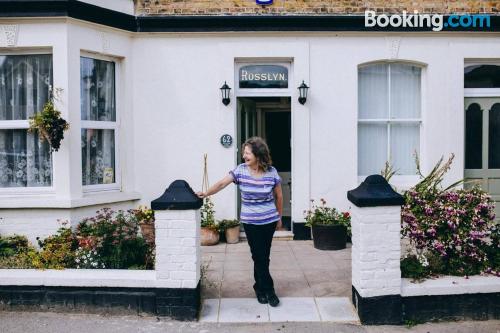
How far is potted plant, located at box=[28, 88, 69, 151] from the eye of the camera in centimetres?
789

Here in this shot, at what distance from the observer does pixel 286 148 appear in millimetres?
11703

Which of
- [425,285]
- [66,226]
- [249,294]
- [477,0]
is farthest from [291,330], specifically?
[477,0]

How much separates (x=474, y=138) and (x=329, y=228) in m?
3.30

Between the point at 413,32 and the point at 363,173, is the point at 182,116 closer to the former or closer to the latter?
the point at 363,173

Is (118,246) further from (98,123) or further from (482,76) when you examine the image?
(482,76)

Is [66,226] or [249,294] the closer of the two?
[249,294]

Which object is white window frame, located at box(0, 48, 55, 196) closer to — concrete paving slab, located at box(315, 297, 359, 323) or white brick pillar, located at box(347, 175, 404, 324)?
concrete paving slab, located at box(315, 297, 359, 323)

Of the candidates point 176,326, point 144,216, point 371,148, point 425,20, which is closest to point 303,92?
point 371,148

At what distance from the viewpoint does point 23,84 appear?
8516mm

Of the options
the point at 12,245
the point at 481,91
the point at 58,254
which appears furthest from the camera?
the point at 481,91

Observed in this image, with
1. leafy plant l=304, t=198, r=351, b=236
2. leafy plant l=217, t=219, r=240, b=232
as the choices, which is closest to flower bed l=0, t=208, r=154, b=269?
leafy plant l=217, t=219, r=240, b=232

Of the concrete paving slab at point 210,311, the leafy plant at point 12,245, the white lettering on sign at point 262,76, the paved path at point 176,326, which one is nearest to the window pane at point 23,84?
the leafy plant at point 12,245

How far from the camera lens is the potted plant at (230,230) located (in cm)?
911

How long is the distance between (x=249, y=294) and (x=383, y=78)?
16.6 feet
